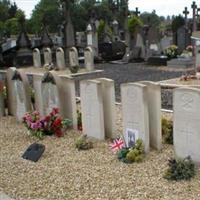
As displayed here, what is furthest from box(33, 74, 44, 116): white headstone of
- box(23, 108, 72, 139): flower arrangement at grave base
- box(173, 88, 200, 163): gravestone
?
box(173, 88, 200, 163): gravestone

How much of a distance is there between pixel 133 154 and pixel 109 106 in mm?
1279

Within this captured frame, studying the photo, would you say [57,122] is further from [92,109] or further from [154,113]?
[154,113]

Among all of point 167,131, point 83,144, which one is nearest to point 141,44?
point 167,131

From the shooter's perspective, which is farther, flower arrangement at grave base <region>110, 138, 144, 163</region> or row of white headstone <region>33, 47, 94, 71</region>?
row of white headstone <region>33, 47, 94, 71</region>

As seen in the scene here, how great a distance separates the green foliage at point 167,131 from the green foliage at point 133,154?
637 mm

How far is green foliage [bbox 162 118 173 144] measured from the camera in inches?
235

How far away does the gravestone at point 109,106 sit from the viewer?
249 inches

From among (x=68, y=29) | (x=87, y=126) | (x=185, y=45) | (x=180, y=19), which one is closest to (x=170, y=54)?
(x=185, y=45)

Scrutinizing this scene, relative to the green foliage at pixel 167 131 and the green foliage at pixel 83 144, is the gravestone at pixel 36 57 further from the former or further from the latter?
the green foliage at pixel 167 131

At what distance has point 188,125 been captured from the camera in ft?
16.3

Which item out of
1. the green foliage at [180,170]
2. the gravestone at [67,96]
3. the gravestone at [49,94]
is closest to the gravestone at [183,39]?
the gravestone at [49,94]

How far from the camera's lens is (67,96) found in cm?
720

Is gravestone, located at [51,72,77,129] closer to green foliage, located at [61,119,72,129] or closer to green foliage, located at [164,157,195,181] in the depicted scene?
green foliage, located at [61,119,72,129]

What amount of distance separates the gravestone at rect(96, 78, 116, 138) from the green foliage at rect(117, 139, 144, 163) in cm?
98
